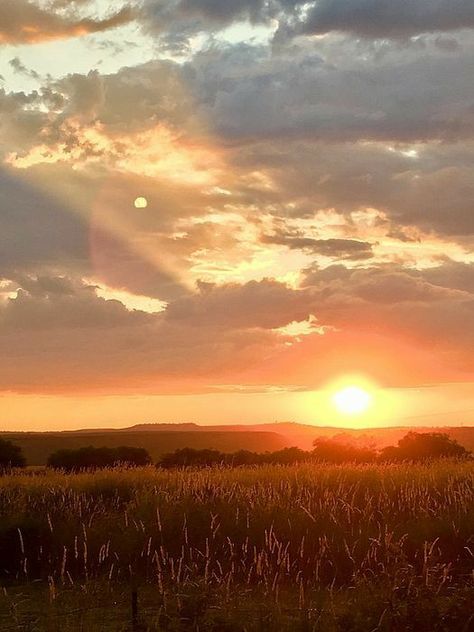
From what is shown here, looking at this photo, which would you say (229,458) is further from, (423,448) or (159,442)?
(159,442)

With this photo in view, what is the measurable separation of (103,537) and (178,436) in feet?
434

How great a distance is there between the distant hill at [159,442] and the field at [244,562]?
82765 millimetres

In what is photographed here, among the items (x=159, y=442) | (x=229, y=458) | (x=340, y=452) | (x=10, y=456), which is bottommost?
(x=229, y=458)

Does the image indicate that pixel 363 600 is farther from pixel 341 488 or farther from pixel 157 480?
pixel 157 480

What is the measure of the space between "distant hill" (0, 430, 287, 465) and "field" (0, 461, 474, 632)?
8277 cm

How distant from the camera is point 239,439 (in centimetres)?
15062

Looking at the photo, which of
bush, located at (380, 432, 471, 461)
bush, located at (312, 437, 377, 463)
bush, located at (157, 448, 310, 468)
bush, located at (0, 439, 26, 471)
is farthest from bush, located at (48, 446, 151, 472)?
bush, located at (380, 432, 471, 461)

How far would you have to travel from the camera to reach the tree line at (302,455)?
4500 cm

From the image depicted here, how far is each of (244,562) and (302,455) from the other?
120ft

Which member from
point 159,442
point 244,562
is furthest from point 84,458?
point 159,442

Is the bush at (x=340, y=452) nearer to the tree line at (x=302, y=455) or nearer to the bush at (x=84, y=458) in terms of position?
the tree line at (x=302, y=455)

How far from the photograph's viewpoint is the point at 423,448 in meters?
47.5

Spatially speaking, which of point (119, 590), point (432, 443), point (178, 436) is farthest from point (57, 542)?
point (178, 436)

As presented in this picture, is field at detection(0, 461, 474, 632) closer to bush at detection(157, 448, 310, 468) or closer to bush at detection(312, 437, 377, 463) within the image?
bush at detection(312, 437, 377, 463)
